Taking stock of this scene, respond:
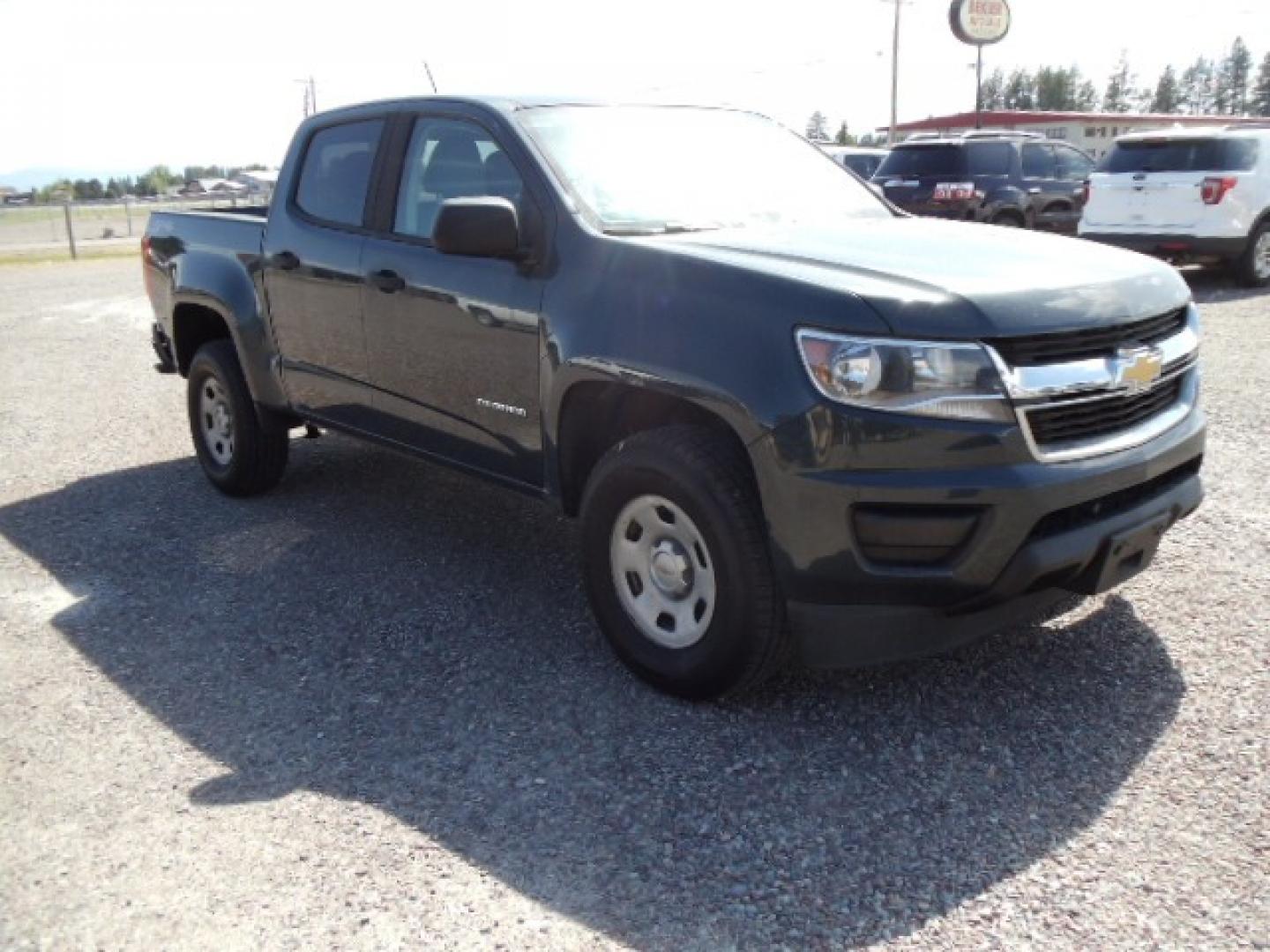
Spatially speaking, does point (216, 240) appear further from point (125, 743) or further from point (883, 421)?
point (883, 421)

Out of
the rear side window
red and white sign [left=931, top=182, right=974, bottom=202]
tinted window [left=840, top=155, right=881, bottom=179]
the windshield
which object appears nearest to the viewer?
the windshield

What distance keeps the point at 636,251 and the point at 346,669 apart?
5.54ft

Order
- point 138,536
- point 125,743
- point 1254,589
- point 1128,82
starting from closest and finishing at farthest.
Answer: point 125,743 < point 1254,589 < point 138,536 < point 1128,82

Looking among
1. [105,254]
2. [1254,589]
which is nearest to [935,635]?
[1254,589]

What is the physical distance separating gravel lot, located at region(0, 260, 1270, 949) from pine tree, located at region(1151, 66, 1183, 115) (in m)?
140

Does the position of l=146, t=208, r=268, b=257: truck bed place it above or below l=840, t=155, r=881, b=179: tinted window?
above

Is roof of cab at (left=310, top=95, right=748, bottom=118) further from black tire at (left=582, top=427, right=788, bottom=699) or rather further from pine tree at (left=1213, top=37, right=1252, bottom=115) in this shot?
pine tree at (left=1213, top=37, right=1252, bottom=115)

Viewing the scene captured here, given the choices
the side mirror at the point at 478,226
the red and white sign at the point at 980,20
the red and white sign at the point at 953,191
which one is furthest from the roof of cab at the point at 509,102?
the red and white sign at the point at 980,20

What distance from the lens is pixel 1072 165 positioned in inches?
614

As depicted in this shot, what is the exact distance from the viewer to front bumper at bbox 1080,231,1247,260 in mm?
12000

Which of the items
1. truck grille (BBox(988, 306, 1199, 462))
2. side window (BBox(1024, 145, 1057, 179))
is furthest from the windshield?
side window (BBox(1024, 145, 1057, 179))

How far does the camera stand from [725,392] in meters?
3.21

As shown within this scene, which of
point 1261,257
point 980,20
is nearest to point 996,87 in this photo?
point 980,20

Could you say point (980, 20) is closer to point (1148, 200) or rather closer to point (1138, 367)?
point (1148, 200)
